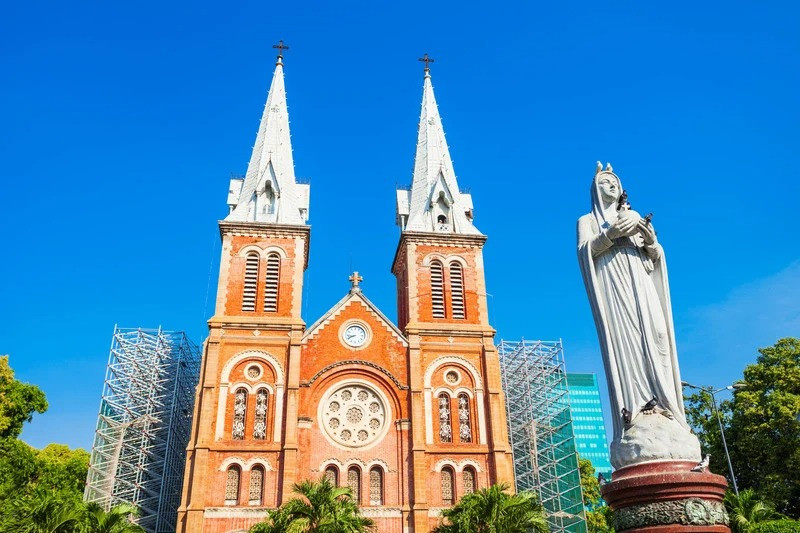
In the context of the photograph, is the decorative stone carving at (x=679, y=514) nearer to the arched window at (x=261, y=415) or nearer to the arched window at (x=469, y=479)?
the arched window at (x=469, y=479)

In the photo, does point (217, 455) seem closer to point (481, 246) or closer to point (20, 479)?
point (20, 479)

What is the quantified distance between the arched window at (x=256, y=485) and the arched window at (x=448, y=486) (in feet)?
23.0

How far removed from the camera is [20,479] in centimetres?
2794

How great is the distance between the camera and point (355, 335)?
3053cm

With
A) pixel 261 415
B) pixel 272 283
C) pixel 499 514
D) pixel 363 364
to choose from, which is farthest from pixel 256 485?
pixel 499 514

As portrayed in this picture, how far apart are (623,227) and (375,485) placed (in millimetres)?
22226

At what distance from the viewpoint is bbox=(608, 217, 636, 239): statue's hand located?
7.51 metres

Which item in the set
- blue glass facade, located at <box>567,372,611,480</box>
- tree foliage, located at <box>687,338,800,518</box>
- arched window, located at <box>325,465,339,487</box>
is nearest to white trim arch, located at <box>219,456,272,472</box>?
arched window, located at <box>325,465,339,487</box>

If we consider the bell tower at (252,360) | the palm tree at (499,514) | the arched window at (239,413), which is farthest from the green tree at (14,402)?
the palm tree at (499,514)

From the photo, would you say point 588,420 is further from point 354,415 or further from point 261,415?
point 261,415

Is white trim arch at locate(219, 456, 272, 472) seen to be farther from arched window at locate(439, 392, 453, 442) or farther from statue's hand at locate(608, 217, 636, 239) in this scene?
statue's hand at locate(608, 217, 636, 239)

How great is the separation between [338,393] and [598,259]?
2258cm

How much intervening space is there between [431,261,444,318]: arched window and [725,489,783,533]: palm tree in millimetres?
14586

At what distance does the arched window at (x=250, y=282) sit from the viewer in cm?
3052
